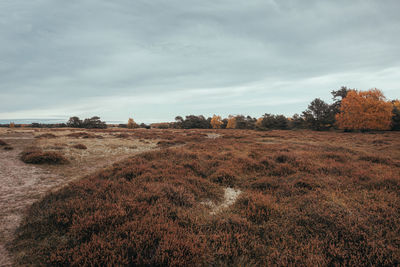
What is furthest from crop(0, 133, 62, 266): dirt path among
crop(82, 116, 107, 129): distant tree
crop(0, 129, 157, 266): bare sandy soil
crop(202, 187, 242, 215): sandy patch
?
crop(82, 116, 107, 129): distant tree

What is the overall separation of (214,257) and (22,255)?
338 cm

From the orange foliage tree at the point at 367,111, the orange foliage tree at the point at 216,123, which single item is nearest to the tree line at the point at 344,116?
the orange foliage tree at the point at 367,111

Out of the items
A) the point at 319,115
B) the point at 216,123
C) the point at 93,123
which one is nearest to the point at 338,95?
the point at 319,115

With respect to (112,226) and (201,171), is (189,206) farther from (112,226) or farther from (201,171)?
(201,171)

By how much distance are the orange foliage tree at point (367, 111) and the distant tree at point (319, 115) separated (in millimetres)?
7783

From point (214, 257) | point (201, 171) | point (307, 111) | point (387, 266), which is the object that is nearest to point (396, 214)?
point (387, 266)

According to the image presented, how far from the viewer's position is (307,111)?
151 ft

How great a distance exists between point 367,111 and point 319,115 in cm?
1262

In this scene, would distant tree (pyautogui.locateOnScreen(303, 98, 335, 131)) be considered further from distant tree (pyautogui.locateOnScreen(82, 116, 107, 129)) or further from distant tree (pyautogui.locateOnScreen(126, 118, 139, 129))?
distant tree (pyautogui.locateOnScreen(126, 118, 139, 129))

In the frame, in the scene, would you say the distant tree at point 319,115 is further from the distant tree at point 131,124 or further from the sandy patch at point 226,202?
the distant tree at point 131,124

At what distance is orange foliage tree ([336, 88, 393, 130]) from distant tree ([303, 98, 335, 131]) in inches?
306

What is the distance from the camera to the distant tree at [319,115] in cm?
4207

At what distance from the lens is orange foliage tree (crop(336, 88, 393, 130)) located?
30.6 meters

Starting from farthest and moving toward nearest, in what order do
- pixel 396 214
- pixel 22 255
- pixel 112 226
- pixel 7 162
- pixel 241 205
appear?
pixel 7 162, pixel 241 205, pixel 396 214, pixel 112 226, pixel 22 255
